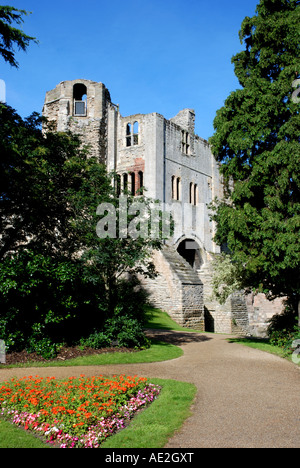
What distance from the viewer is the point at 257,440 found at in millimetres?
5156

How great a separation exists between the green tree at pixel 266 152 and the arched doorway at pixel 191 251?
43.8ft

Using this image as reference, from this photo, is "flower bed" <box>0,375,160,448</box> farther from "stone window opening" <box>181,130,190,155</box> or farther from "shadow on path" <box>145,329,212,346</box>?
"stone window opening" <box>181,130,190,155</box>

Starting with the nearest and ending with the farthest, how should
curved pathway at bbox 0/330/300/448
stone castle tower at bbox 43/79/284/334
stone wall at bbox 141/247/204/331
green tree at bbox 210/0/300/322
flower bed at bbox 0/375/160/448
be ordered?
curved pathway at bbox 0/330/300/448
flower bed at bbox 0/375/160/448
green tree at bbox 210/0/300/322
stone wall at bbox 141/247/204/331
stone castle tower at bbox 43/79/284/334

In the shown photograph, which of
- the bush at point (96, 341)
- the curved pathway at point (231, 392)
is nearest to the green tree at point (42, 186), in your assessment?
the bush at point (96, 341)

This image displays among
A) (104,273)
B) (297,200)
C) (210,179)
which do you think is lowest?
(104,273)

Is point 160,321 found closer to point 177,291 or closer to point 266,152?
point 177,291

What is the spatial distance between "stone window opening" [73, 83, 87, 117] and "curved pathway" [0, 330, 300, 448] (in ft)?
60.1

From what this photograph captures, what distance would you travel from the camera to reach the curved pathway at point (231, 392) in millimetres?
5277

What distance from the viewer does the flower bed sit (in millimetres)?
5449

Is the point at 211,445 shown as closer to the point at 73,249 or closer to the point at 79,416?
the point at 79,416

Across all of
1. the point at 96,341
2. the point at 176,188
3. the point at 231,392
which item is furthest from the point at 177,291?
the point at 231,392

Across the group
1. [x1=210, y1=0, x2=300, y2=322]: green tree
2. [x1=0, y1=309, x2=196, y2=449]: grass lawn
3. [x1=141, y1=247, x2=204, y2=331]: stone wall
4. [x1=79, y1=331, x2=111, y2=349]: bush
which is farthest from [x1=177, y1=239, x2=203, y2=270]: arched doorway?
[x1=0, y1=309, x2=196, y2=449]: grass lawn
